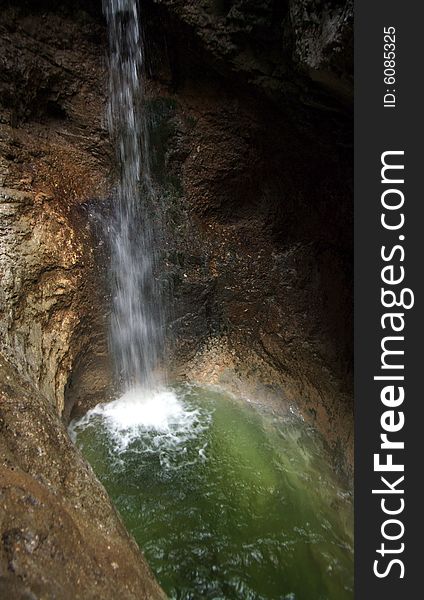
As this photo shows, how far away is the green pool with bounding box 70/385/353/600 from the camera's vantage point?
101 inches

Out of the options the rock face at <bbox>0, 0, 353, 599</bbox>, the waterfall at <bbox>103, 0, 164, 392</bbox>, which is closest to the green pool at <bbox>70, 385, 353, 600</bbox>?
the rock face at <bbox>0, 0, 353, 599</bbox>

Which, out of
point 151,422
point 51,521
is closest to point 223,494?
point 151,422

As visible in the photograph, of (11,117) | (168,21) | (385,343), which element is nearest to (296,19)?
(168,21)

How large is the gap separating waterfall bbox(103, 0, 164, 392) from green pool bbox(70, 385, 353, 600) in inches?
18.2

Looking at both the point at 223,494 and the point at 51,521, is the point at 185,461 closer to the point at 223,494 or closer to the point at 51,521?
the point at 223,494

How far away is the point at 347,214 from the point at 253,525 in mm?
2714

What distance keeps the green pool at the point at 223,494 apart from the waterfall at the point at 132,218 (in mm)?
462

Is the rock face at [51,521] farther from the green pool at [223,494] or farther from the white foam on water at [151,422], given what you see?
the white foam on water at [151,422]

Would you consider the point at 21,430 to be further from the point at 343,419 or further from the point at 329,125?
the point at 329,125

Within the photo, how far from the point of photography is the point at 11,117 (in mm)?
3531

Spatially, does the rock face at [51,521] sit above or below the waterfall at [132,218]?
below

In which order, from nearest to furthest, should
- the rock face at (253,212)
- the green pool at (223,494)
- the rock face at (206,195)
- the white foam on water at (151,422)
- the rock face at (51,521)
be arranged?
the rock face at (51,521) → the green pool at (223,494) → the rock face at (206,195) → the rock face at (253,212) → the white foam on water at (151,422)

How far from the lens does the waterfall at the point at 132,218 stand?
3664 mm

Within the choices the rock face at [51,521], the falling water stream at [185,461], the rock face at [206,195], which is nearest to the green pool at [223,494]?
the falling water stream at [185,461]
